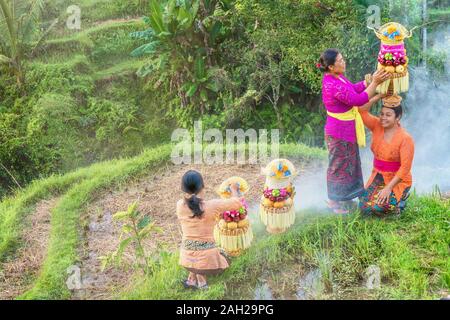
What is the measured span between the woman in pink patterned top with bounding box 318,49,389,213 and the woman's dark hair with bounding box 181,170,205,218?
49.7 inches

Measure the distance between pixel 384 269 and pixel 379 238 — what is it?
1.20 feet

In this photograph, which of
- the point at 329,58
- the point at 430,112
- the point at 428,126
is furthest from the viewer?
the point at 430,112

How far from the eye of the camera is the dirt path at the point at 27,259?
14.6 ft

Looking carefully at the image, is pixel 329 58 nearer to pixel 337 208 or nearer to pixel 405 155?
pixel 405 155

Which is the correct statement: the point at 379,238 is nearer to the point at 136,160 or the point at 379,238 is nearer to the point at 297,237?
the point at 297,237

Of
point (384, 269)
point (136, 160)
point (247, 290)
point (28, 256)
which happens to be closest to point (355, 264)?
point (384, 269)

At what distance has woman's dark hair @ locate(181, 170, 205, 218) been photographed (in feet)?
12.2

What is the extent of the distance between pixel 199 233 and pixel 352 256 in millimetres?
1211

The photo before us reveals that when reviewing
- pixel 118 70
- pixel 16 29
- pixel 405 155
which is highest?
pixel 16 29

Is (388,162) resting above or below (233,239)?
above

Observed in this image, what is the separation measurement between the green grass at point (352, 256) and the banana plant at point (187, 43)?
3077 millimetres

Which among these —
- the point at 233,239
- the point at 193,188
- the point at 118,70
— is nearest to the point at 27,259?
the point at 233,239

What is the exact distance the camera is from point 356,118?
4.43 metres

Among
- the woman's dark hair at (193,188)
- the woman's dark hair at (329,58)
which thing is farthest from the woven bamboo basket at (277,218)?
the woman's dark hair at (329,58)
